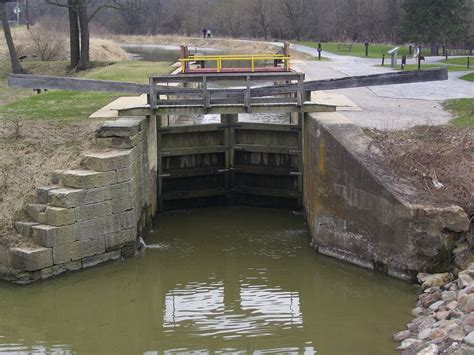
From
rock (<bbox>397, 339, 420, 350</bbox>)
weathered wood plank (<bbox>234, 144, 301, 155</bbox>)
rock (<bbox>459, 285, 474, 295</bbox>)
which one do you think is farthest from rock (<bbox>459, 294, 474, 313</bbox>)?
weathered wood plank (<bbox>234, 144, 301, 155</bbox>)

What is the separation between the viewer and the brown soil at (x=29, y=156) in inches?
489

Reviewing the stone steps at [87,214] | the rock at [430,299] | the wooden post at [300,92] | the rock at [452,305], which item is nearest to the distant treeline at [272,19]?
the wooden post at [300,92]

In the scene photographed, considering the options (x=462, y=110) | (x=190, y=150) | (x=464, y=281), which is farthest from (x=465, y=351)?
(x=190, y=150)

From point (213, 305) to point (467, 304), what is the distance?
400 centimetres

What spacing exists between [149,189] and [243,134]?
3.23m

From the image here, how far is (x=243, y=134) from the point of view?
1761 cm

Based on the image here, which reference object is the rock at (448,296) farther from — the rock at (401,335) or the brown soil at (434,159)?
the brown soil at (434,159)

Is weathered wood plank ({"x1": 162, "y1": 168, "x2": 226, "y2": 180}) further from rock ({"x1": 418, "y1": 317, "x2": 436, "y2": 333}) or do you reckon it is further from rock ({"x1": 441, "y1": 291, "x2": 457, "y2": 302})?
rock ({"x1": 418, "y1": 317, "x2": 436, "y2": 333})

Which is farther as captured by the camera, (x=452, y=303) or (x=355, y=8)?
(x=355, y=8)

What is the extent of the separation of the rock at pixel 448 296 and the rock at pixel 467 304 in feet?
1.60

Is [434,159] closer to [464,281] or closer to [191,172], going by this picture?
[464,281]

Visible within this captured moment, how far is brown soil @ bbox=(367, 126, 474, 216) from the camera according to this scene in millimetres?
11438

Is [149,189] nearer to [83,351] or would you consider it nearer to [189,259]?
[189,259]

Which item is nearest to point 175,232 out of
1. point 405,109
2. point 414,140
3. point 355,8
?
point 414,140
